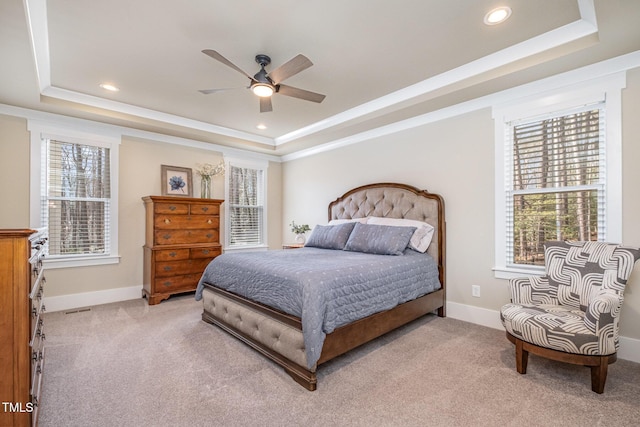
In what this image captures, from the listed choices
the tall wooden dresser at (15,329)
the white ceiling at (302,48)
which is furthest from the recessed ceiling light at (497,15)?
the tall wooden dresser at (15,329)

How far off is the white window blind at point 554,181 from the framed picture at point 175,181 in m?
4.40

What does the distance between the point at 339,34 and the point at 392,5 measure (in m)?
0.48

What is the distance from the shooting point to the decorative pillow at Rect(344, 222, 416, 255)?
3316mm

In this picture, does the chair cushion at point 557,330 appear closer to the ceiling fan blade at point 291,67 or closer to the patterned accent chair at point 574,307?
the patterned accent chair at point 574,307

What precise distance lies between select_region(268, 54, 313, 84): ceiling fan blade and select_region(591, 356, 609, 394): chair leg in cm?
278

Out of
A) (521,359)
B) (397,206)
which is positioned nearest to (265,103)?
(397,206)

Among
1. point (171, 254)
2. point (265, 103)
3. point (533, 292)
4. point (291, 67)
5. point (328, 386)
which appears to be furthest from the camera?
point (171, 254)

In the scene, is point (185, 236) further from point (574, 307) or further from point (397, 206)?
point (574, 307)

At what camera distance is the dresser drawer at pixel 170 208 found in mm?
4188

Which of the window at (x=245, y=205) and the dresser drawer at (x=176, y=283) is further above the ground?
the window at (x=245, y=205)

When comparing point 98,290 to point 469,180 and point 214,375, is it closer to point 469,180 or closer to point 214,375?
point 214,375

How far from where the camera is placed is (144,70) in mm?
2994

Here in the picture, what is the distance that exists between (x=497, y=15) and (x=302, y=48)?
1.50m

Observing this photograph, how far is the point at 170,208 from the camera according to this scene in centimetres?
429
